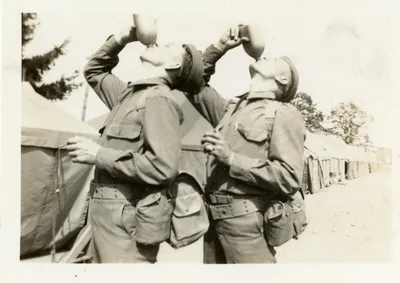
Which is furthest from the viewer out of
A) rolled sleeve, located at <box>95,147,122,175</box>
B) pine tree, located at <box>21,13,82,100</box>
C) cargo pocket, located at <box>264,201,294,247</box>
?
pine tree, located at <box>21,13,82,100</box>

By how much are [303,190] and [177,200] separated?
21.1 inches

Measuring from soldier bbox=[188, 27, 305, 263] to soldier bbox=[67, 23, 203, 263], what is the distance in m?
0.19

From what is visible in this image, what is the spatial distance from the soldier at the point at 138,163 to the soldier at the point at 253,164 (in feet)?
0.62

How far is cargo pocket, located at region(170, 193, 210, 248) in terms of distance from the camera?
216cm

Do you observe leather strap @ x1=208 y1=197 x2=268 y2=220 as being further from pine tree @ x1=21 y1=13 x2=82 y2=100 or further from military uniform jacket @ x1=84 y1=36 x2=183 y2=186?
pine tree @ x1=21 y1=13 x2=82 y2=100

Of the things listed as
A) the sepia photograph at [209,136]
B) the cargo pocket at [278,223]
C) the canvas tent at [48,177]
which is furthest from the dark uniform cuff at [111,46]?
the cargo pocket at [278,223]

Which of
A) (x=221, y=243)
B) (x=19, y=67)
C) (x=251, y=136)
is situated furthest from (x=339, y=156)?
(x=19, y=67)

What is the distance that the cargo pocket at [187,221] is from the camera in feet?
7.07

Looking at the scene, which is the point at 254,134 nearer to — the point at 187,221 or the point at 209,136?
the point at 209,136

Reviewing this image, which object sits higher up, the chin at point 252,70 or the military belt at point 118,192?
the chin at point 252,70

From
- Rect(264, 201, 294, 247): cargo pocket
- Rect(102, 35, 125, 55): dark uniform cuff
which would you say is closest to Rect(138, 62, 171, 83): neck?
Rect(102, 35, 125, 55): dark uniform cuff

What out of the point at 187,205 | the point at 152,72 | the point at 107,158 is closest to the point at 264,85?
the point at 152,72

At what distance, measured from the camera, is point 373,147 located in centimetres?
237

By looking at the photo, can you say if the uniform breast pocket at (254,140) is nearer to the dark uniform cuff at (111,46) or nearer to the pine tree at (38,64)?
the dark uniform cuff at (111,46)
